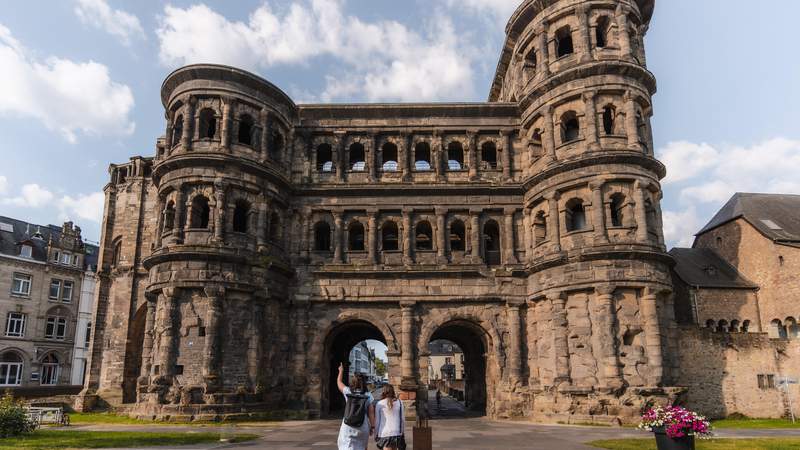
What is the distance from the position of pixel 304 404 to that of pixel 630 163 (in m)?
18.5

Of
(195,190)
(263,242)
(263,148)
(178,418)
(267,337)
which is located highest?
(263,148)

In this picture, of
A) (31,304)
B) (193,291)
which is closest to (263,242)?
(193,291)

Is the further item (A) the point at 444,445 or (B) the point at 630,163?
(B) the point at 630,163

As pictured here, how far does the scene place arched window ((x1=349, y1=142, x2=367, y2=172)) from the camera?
28837 mm

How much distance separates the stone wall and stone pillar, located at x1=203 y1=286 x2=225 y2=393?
66.7ft

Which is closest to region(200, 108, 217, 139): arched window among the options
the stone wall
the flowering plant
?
the flowering plant

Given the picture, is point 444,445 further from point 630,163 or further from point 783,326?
point 783,326

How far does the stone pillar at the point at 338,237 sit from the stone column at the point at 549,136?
10.6m

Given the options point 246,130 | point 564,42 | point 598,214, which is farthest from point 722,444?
point 246,130

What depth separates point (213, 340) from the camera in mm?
22672

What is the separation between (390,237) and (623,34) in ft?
50.1

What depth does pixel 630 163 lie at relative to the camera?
24.0m

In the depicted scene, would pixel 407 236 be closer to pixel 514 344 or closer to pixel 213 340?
pixel 514 344

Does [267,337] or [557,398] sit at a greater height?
[267,337]
